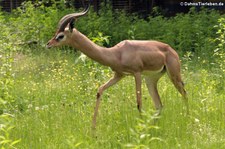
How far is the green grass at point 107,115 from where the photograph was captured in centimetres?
568

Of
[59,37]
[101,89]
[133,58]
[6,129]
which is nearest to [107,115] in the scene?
[101,89]

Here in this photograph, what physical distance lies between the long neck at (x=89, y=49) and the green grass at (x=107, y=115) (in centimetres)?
60

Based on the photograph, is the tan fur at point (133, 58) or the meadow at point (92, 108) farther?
the tan fur at point (133, 58)

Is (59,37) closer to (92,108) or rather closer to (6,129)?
(92,108)

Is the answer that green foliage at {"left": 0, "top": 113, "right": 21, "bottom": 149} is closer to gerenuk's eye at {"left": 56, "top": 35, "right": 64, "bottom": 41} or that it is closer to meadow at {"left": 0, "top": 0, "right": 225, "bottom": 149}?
meadow at {"left": 0, "top": 0, "right": 225, "bottom": 149}

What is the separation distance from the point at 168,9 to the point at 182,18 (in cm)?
257

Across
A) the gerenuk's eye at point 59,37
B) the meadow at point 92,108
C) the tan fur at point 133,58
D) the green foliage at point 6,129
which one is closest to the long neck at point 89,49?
the tan fur at point 133,58

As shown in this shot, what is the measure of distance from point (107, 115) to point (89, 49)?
2.54ft

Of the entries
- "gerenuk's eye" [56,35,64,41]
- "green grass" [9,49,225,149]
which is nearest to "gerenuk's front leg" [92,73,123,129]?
"green grass" [9,49,225,149]

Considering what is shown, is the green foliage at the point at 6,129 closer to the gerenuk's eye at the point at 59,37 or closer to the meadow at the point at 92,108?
the meadow at the point at 92,108

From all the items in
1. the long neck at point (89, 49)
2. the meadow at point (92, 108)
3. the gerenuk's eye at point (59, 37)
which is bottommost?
the meadow at point (92, 108)

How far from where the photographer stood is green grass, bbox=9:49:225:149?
568 cm

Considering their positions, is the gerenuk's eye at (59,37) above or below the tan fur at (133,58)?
above

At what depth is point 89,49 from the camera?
6.68 meters
